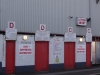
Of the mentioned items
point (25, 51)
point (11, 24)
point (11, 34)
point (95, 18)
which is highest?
point (95, 18)

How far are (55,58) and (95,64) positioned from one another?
5.84 meters

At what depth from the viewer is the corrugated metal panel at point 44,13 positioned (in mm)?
20098

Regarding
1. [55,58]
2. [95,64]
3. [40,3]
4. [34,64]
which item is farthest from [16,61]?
[95,64]

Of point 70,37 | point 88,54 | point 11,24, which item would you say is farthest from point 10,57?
point 88,54

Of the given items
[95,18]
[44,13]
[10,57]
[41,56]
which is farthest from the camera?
[95,18]

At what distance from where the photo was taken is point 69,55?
23.3 metres

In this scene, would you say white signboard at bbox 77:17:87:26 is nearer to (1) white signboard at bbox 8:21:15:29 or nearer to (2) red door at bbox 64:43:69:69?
(2) red door at bbox 64:43:69:69

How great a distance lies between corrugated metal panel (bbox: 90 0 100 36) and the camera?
26.1 meters

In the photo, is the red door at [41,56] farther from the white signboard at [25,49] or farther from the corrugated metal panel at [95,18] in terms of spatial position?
the corrugated metal panel at [95,18]

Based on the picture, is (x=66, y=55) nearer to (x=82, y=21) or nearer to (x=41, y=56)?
(x=41, y=56)

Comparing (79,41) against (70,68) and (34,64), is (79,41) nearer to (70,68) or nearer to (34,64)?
(70,68)

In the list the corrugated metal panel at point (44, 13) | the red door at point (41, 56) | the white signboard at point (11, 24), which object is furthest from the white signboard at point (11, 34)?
the red door at point (41, 56)

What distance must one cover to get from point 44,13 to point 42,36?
2.09 metres

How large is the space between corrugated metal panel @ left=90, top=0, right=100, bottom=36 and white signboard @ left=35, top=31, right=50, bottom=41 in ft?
20.5
